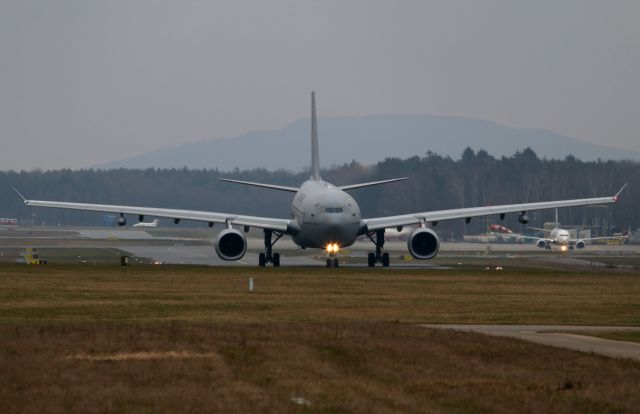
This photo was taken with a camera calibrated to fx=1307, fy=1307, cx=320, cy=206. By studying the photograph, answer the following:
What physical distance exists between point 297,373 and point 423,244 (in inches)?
1818

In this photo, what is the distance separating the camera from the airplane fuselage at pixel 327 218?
217ft

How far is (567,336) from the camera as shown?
31.7m

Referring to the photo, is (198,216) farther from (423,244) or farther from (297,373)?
(297,373)

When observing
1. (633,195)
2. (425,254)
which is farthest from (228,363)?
(633,195)

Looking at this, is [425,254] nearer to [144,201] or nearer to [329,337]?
[329,337]

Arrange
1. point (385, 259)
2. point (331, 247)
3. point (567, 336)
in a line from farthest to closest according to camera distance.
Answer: point (385, 259) < point (331, 247) < point (567, 336)

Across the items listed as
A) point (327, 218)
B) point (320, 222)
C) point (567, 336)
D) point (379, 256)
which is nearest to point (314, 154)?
point (379, 256)

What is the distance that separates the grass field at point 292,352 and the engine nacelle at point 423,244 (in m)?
18.4

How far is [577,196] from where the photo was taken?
154500mm

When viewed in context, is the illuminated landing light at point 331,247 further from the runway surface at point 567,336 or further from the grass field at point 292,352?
the runway surface at point 567,336

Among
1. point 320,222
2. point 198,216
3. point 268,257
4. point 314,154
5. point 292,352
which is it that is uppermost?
point 314,154

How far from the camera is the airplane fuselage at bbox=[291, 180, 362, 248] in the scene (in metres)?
66.1

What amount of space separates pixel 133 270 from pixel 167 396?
40.2m

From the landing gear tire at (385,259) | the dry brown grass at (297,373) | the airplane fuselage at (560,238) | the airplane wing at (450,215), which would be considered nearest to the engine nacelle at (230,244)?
the airplane wing at (450,215)
